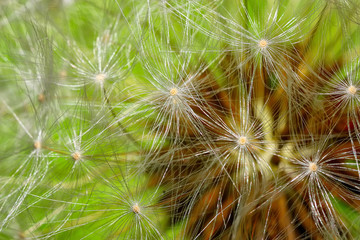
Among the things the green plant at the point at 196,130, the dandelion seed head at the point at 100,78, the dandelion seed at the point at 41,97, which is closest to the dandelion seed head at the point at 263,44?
the green plant at the point at 196,130

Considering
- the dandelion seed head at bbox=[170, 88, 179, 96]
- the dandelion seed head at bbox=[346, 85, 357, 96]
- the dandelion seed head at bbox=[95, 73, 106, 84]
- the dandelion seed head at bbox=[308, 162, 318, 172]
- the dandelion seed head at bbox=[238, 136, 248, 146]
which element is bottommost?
the dandelion seed head at bbox=[308, 162, 318, 172]

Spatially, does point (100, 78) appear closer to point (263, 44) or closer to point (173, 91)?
point (173, 91)

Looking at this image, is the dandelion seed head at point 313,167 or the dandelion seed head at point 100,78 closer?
the dandelion seed head at point 313,167

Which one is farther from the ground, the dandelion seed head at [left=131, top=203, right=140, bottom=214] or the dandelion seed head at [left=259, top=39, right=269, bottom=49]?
the dandelion seed head at [left=259, top=39, right=269, bottom=49]

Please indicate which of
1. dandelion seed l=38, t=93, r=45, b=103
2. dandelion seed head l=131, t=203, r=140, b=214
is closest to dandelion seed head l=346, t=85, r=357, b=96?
dandelion seed head l=131, t=203, r=140, b=214

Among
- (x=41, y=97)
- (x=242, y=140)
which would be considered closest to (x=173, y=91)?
(x=242, y=140)

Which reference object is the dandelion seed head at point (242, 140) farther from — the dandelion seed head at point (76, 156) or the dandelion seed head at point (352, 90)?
the dandelion seed head at point (76, 156)

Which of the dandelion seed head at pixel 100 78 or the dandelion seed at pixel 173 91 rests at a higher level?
the dandelion seed head at pixel 100 78

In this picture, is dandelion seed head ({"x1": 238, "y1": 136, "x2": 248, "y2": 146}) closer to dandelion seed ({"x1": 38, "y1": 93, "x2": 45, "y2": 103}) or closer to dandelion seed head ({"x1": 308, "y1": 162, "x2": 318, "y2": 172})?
dandelion seed head ({"x1": 308, "y1": 162, "x2": 318, "y2": 172})

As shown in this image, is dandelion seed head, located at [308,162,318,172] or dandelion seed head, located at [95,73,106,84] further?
dandelion seed head, located at [95,73,106,84]
